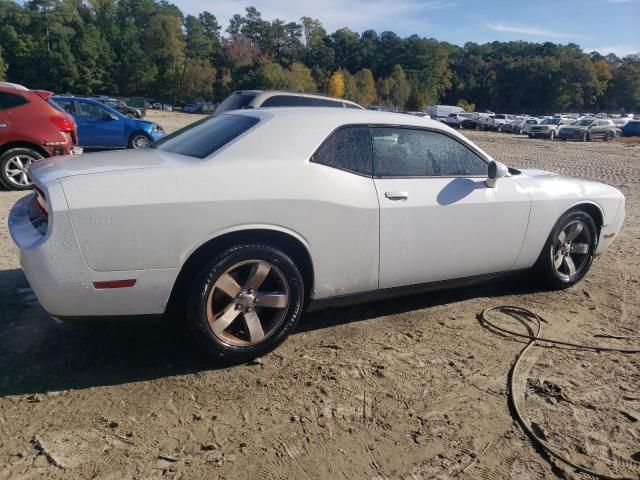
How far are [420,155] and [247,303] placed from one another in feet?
5.45

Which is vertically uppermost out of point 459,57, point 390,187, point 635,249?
point 459,57

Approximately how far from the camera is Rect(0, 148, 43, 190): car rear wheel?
7.97m

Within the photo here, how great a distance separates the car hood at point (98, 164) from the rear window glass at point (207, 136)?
12 centimetres

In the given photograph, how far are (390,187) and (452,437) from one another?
5.35ft

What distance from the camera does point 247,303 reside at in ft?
10.4

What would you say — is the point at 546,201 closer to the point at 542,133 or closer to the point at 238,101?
the point at 238,101

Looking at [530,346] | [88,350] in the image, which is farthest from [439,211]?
[88,350]

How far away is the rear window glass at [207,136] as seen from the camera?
3.38 metres

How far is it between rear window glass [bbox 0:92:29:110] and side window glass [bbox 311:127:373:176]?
6.49 meters

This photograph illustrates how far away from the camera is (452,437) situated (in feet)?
8.69

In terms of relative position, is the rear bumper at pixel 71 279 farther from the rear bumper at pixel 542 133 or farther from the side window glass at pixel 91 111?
the rear bumper at pixel 542 133

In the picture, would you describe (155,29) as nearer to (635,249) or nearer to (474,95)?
(474,95)

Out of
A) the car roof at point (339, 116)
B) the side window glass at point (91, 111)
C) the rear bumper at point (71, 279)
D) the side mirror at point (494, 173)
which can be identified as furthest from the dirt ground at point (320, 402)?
the side window glass at point (91, 111)

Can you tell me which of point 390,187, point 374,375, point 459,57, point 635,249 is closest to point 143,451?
point 374,375
